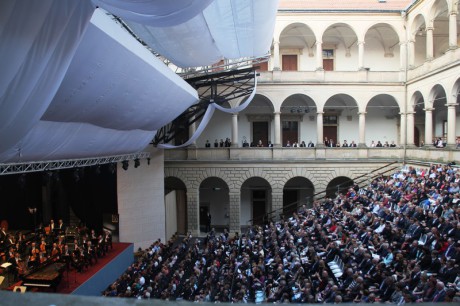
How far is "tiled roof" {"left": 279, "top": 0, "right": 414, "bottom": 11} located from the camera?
2500cm

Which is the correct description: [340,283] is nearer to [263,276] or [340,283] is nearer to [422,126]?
[263,276]

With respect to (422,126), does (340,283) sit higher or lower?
lower

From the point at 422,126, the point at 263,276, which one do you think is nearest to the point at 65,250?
the point at 263,276

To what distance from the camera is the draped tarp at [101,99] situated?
7020 mm

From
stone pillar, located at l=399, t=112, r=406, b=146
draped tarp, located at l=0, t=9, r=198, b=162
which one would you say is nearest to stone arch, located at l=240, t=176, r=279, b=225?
stone pillar, located at l=399, t=112, r=406, b=146

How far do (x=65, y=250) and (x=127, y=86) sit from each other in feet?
28.5

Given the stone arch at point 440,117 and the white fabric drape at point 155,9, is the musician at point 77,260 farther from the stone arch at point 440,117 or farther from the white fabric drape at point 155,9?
the stone arch at point 440,117

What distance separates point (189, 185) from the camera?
2420 centimetres

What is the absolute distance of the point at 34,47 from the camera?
4.38m

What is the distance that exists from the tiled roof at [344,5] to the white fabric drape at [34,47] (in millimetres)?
22662

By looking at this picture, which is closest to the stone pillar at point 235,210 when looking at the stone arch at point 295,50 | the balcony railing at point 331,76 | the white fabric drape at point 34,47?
the balcony railing at point 331,76

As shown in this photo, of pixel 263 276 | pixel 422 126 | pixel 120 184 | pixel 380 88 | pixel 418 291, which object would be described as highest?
pixel 380 88

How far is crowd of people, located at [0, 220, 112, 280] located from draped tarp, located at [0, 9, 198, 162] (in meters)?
4.50

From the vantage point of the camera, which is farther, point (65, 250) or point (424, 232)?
point (65, 250)
